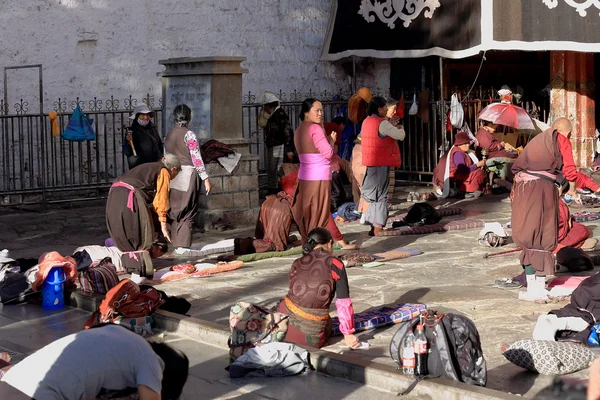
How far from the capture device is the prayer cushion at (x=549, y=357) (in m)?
7.05

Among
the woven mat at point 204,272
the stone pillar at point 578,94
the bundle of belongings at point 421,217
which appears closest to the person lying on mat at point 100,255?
the woven mat at point 204,272

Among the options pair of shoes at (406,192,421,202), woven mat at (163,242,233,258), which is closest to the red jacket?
woven mat at (163,242,233,258)

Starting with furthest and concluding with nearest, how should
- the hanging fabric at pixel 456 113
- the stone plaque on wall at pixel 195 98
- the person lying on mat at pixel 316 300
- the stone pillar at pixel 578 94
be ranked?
the stone pillar at pixel 578 94, the hanging fabric at pixel 456 113, the stone plaque on wall at pixel 195 98, the person lying on mat at pixel 316 300

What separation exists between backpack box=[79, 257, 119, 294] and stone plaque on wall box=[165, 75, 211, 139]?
178 inches

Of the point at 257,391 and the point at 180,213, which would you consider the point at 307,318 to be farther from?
the point at 180,213

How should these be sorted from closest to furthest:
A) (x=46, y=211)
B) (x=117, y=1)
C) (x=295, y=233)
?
(x=295, y=233) < (x=46, y=211) < (x=117, y=1)

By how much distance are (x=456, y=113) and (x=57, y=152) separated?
665cm

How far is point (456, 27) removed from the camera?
56.0ft

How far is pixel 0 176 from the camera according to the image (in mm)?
16625

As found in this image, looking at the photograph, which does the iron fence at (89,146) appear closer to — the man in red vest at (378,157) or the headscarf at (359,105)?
the headscarf at (359,105)

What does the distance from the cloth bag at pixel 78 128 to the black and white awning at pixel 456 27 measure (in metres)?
5.39

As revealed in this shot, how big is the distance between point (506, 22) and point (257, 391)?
417 inches

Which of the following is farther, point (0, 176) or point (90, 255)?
point (0, 176)

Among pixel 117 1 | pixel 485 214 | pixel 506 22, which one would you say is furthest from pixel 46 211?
pixel 506 22
